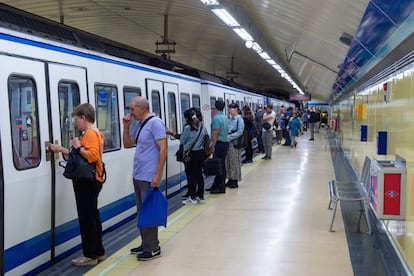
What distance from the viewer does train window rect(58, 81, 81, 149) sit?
5066 millimetres

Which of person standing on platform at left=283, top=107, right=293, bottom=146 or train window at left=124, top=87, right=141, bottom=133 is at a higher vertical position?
train window at left=124, top=87, right=141, bottom=133

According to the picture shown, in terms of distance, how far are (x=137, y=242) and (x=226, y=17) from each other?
15.5 feet

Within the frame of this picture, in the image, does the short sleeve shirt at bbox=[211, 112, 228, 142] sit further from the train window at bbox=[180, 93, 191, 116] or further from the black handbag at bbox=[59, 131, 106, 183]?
the black handbag at bbox=[59, 131, 106, 183]

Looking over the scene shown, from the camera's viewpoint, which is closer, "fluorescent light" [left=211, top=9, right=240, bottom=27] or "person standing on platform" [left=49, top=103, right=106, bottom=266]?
"person standing on platform" [left=49, top=103, right=106, bottom=266]

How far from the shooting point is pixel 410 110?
454cm

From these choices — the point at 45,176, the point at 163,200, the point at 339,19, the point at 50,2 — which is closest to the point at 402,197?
the point at 163,200

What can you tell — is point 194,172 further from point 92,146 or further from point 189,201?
point 92,146

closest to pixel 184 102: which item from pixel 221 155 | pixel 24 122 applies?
pixel 221 155

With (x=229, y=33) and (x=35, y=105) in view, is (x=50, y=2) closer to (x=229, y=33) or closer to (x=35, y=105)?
(x=229, y=33)

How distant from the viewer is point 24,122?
4461 millimetres

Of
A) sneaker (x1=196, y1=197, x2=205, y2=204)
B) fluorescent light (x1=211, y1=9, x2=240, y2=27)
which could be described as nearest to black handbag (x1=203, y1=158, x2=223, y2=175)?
sneaker (x1=196, y1=197, x2=205, y2=204)

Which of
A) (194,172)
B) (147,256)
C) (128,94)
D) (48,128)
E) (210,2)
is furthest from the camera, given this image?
(194,172)

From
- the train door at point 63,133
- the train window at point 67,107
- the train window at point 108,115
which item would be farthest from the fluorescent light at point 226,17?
the train window at point 67,107

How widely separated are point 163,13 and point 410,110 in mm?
9993
